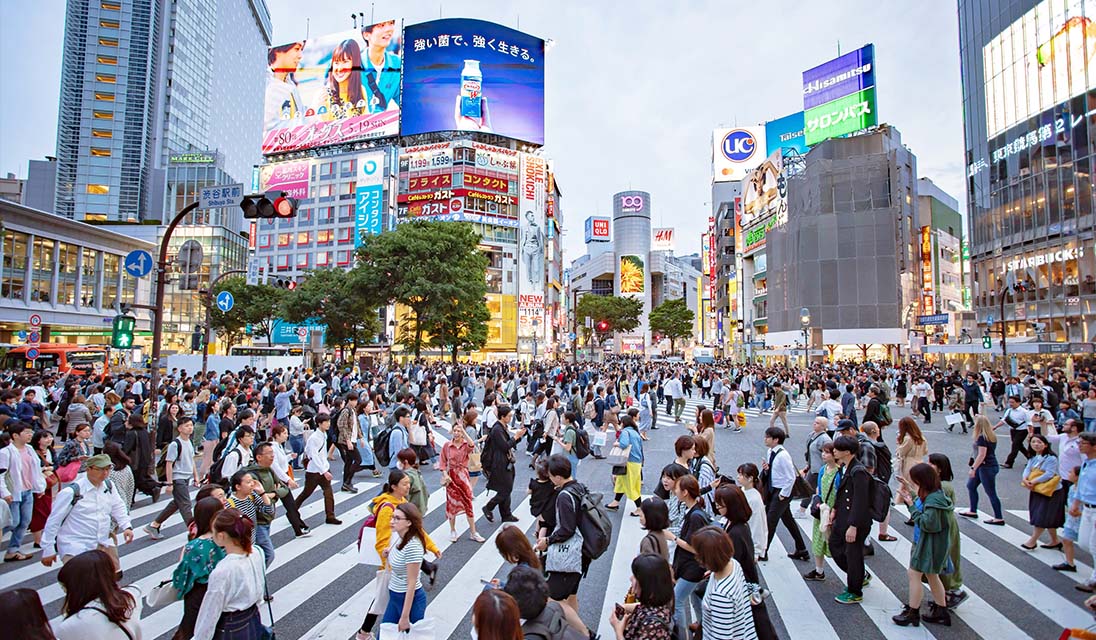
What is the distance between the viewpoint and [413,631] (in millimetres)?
3871

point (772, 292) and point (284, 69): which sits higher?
point (284, 69)

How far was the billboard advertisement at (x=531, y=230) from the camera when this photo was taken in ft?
223

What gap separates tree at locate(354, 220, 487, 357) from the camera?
1331 inches

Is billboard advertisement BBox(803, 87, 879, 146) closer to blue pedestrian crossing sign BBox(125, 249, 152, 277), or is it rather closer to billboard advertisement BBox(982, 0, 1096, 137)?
billboard advertisement BBox(982, 0, 1096, 137)

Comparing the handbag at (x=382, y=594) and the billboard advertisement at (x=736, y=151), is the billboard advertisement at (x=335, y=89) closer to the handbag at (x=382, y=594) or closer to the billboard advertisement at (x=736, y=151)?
the billboard advertisement at (x=736, y=151)

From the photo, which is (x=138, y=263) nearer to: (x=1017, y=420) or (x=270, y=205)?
(x=270, y=205)

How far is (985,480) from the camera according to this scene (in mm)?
8047

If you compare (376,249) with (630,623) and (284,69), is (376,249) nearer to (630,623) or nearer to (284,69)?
(630,623)

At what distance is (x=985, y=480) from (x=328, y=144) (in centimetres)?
7562

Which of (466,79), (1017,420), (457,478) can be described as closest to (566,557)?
Result: (457,478)

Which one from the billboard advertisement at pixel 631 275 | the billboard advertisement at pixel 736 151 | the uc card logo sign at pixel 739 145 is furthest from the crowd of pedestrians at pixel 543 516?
the billboard advertisement at pixel 631 275

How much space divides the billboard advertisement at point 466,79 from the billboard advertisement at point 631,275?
191 feet

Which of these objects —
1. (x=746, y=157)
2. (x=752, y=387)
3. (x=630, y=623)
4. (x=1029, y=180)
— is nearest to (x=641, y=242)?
(x=746, y=157)

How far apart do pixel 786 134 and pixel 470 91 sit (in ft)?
135
